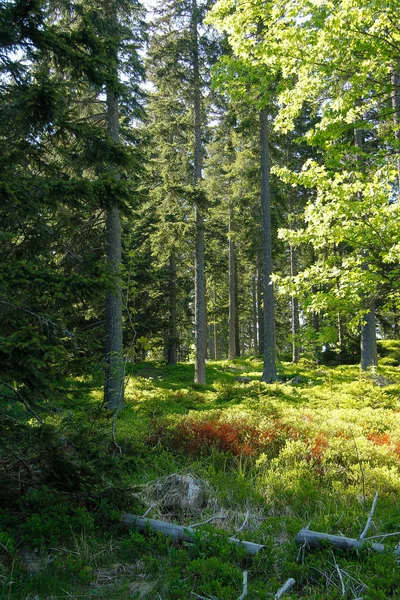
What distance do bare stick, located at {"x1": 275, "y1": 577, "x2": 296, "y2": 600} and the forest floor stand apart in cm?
7

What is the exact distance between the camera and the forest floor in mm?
3256

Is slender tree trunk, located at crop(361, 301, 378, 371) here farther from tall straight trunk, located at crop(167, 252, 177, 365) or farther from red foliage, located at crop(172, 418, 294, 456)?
red foliage, located at crop(172, 418, 294, 456)

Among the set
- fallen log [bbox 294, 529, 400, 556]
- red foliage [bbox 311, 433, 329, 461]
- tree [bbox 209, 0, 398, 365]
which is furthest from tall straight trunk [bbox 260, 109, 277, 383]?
fallen log [bbox 294, 529, 400, 556]

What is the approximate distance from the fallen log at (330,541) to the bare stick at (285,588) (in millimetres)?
529

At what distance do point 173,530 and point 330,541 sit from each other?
4.83 feet

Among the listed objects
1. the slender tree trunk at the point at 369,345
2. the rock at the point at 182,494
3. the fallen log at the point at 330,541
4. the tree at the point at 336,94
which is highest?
the tree at the point at 336,94

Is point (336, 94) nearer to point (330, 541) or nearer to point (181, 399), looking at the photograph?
point (330, 541)

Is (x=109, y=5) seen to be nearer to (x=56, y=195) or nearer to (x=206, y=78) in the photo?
(x=206, y=78)

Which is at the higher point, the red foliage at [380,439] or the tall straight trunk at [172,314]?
the tall straight trunk at [172,314]

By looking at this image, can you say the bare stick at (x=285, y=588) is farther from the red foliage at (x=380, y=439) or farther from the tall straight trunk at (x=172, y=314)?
the tall straight trunk at (x=172, y=314)

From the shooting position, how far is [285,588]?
3105mm

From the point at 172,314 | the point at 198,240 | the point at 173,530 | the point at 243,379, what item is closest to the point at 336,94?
the point at 173,530

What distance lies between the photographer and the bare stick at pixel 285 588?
3021 mm

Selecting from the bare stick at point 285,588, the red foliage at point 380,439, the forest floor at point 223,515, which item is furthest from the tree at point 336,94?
the bare stick at point 285,588
